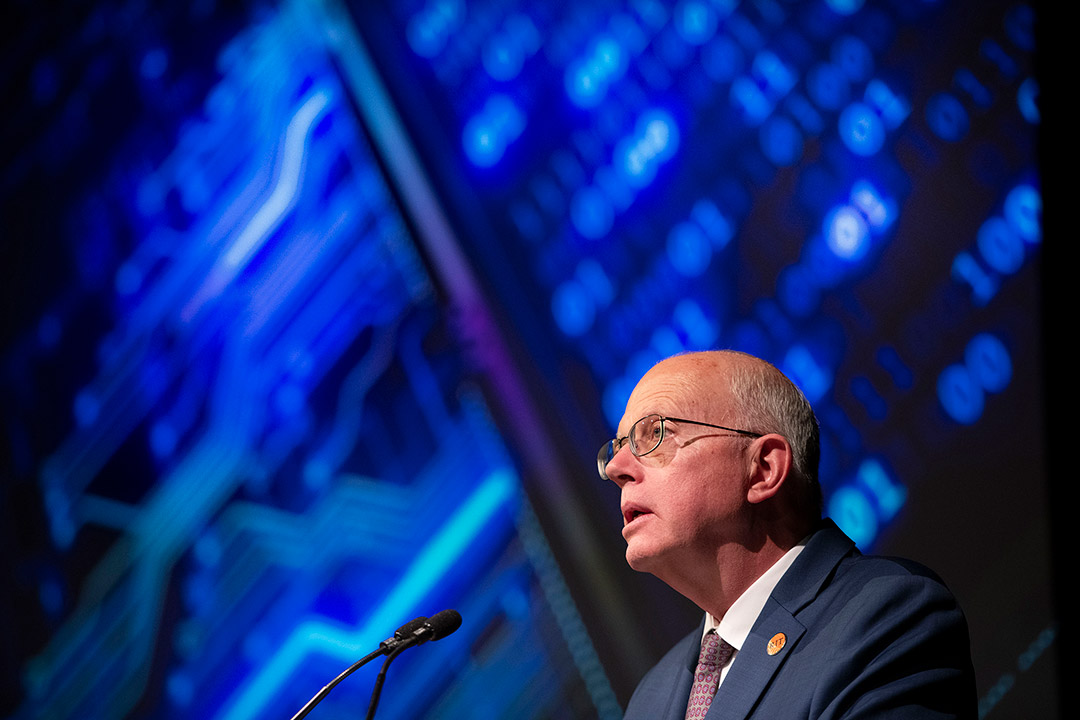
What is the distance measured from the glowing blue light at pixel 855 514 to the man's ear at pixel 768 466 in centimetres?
83

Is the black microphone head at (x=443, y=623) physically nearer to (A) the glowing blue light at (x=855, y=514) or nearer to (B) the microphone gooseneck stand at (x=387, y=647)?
(B) the microphone gooseneck stand at (x=387, y=647)

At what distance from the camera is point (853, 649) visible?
1.27 meters

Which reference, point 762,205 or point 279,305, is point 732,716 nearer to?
point 762,205

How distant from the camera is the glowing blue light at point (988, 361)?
7.94 feet

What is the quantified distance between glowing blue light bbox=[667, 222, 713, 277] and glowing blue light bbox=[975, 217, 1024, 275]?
73cm

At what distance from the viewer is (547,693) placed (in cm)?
239

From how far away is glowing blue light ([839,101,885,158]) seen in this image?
2.58 m

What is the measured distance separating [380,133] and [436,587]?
1332 millimetres

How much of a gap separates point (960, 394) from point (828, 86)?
94cm

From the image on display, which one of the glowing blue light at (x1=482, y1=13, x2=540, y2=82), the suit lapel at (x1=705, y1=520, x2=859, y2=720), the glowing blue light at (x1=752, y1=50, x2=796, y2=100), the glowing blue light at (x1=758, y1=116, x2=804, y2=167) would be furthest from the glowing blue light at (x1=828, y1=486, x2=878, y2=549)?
the glowing blue light at (x1=482, y1=13, x2=540, y2=82)

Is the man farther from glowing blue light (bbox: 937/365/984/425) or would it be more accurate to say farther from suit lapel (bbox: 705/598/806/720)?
glowing blue light (bbox: 937/365/984/425)

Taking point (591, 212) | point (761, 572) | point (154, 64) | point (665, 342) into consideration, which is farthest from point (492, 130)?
point (761, 572)

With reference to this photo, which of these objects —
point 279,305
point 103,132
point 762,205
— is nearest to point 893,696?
point 762,205

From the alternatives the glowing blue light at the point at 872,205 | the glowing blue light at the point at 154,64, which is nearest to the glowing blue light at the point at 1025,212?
the glowing blue light at the point at 872,205
